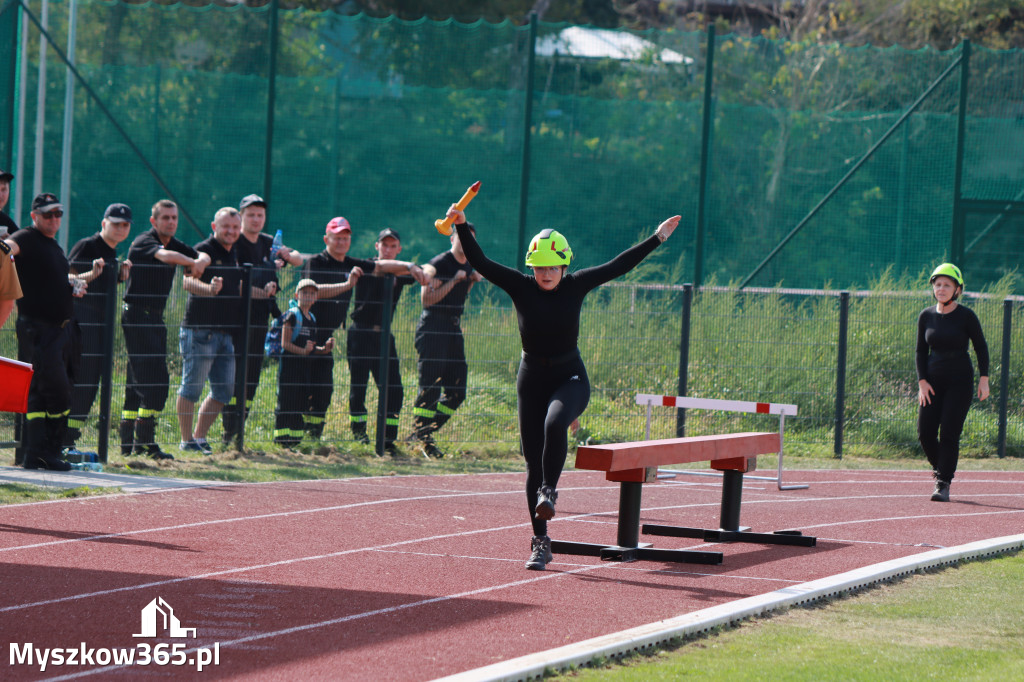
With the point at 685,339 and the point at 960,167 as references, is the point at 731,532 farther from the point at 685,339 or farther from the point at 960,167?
the point at 960,167

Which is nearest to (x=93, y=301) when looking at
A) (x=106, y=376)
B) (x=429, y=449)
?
(x=106, y=376)

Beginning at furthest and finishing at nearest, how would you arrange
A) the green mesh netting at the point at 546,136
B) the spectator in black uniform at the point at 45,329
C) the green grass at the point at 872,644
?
the green mesh netting at the point at 546,136
the spectator in black uniform at the point at 45,329
the green grass at the point at 872,644

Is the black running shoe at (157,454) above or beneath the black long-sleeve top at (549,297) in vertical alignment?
beneath

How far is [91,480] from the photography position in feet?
36.1

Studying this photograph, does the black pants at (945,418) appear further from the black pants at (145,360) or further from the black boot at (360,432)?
the black pants at (145,360)

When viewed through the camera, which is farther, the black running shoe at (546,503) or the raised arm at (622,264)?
the raised arm at (622,264)

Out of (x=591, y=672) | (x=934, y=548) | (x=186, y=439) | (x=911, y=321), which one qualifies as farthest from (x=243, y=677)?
(x=911, y=321)

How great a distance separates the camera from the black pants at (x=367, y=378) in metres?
13.7

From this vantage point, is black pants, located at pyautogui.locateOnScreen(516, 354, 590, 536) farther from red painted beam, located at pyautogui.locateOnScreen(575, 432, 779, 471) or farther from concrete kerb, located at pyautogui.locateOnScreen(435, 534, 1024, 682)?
concrete kerb, located at pyautogui.locateOnScreen(435, 534, 1024, 682)

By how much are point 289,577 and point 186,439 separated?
18.8 feet

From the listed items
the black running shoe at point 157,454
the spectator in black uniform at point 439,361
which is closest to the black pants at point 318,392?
the spectator in black uniform at point 439,361

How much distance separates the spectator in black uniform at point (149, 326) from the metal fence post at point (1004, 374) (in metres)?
9.68

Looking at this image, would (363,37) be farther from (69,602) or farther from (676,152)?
(69,602)

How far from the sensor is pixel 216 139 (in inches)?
731
